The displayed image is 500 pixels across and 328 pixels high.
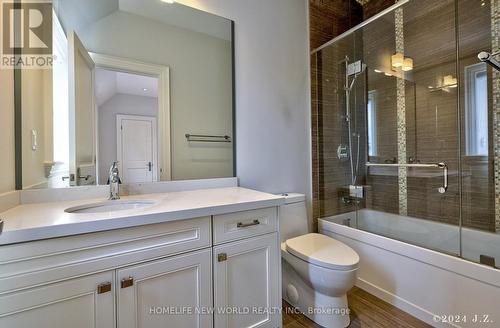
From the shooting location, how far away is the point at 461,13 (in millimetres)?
1894

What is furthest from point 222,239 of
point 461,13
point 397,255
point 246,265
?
point 461,13

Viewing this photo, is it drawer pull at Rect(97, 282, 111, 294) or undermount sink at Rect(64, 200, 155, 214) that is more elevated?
undermount sink at Rect(64, 200, 155, 214)

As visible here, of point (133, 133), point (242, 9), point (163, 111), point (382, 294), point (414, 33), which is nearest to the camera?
point (133, 133)

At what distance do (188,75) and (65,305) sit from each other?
1418mm

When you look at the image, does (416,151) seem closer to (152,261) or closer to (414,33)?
(414,33)

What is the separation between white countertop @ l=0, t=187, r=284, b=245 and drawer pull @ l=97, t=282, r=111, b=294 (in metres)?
0.21

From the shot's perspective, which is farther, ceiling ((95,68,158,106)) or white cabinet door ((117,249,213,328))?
ceiling ((95,68,158,106))

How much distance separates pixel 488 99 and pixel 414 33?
2.83 ft

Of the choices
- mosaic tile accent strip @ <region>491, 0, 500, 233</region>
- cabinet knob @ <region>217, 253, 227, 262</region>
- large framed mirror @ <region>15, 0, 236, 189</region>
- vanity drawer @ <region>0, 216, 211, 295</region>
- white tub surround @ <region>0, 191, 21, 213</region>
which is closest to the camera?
vanity drawer @ <region>0, 216, 211, 295</region>

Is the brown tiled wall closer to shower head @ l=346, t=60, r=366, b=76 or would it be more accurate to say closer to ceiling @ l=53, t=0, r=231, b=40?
shower head @ l=346, t=60, r=366, b=76

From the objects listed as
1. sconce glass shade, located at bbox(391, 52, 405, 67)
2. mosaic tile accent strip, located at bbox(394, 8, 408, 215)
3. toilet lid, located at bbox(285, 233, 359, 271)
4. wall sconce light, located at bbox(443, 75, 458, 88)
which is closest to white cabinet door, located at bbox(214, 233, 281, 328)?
toilet lid, located at bbox(285, 233, 359, 271)

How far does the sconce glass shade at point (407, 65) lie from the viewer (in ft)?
7.51

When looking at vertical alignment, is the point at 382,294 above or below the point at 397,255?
below

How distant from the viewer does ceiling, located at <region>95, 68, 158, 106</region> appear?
141 centimetres
